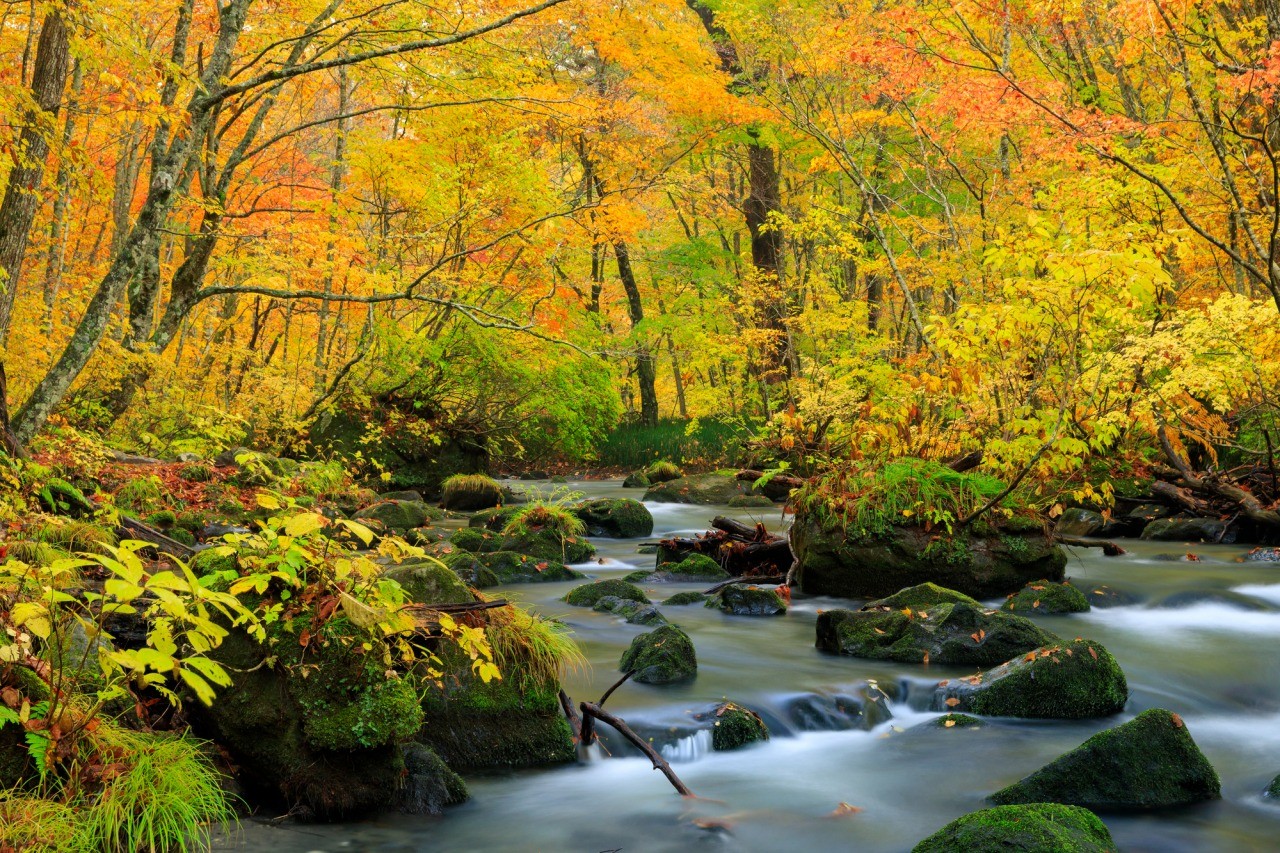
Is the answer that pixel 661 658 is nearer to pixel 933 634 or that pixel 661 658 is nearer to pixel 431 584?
pixel 431 584

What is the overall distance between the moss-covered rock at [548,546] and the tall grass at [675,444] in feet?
32.3

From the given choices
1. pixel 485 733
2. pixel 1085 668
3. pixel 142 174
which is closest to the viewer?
pixel 485 733

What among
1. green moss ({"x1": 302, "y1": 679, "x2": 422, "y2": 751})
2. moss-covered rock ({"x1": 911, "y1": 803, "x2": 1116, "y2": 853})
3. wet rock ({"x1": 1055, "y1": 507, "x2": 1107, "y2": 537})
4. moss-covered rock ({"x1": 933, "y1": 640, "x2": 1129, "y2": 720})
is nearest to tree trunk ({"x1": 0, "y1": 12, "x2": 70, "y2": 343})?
green moss ({"x1": 302, "y1": 679, "x2": 422, "y2": 751})

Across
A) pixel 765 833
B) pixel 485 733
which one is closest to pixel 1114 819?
pixel 765 833

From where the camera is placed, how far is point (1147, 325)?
9406 mm

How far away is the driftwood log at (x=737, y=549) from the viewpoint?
9.01m

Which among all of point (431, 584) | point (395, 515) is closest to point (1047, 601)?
point (431, 584)

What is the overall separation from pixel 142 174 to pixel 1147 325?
21194 millimetres

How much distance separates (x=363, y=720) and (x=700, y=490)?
499 inches

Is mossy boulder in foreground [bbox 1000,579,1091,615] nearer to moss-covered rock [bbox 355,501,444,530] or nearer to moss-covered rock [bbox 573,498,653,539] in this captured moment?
moss-covered rock [bbox 573,498,653,539]

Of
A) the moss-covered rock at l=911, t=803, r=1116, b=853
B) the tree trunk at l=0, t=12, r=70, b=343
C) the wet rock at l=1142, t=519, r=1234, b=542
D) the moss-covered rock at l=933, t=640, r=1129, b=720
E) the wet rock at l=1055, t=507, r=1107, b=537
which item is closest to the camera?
the moss-covered rock at l=911, t=803, r=1116, b=853

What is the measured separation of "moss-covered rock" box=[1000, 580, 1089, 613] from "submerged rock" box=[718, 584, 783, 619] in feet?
5.97

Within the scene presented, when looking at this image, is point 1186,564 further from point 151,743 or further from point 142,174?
point 142,174

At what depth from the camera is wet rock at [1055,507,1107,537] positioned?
1117cm
